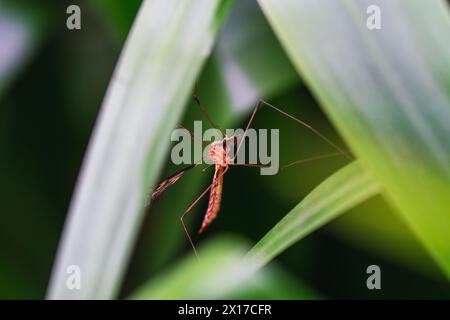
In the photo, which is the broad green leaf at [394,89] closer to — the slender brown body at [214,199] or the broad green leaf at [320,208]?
the broad green leaf at [320,208]

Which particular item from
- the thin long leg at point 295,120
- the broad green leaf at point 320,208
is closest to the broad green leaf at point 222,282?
the broad green leaf at point 320,208

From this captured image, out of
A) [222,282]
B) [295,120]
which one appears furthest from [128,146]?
[295,120]

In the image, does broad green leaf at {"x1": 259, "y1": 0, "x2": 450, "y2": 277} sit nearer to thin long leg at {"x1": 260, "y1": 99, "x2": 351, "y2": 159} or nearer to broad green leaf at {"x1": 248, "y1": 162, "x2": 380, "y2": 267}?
broad green leaf at {"x1": 248, "y1": 162, "x2": 380, "y2": 267}

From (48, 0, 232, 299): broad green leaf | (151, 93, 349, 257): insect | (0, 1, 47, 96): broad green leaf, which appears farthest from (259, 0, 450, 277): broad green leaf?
(0, 1, 47, 96): broad green leaf

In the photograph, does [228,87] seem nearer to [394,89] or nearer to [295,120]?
[295,120]
